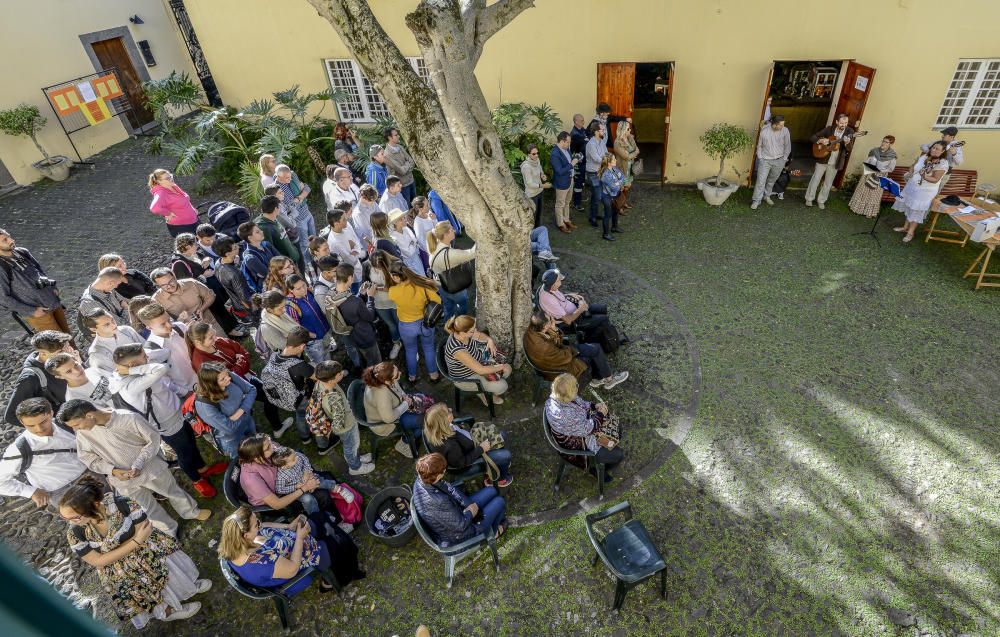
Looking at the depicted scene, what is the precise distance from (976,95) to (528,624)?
12988 millimetres

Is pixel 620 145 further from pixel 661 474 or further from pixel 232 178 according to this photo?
pixel 232 178

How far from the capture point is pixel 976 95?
11.4 meters

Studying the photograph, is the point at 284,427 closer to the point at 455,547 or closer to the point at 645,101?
the point at 455,547

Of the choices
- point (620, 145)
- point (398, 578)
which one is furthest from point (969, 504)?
point (620, 145)

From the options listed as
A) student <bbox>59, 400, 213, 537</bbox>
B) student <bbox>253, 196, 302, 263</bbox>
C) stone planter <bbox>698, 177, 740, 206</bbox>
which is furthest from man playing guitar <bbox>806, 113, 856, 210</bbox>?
student <bbox>59, 400, 213, 537</bbox>

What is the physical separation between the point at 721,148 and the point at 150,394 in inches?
Answer: 440

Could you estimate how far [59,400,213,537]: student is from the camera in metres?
5.49

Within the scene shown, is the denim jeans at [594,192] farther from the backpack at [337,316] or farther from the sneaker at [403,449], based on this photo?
the sneaker at [403,449]

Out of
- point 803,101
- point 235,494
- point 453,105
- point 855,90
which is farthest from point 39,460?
point 803,101

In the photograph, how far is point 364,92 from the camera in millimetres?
14883

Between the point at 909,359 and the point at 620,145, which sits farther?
the point at 620,145

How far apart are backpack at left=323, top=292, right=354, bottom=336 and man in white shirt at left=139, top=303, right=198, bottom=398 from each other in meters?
1.69

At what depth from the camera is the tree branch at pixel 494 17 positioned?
682 centimetres

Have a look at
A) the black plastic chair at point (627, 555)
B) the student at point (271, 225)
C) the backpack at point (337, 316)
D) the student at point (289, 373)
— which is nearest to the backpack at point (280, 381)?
the student at point (289, 373)
